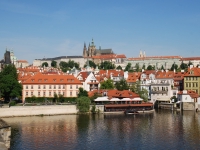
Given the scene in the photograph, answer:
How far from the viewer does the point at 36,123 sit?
5012cm

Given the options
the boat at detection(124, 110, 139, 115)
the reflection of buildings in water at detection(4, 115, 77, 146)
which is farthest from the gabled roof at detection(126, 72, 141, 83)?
the reflection of buildings in water at detection(4, 115, 77, 146)

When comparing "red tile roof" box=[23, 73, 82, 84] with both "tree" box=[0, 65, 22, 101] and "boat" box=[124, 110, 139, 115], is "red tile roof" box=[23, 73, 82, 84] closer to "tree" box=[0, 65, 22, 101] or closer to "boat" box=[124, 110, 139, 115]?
"tree" box=[0, 65, 22, 101]

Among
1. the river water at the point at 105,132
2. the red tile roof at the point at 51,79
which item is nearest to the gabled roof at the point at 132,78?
the red tile roof at the point at 51,79

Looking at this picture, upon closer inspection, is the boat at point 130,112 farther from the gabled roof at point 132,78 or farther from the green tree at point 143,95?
the gabled roof at point 132,78

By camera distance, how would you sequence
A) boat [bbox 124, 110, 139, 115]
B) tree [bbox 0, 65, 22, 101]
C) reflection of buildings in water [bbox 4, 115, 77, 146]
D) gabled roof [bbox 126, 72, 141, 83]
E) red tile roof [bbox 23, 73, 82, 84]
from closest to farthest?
reflection of buildings in water [bbox 4, 115, 77, 146] < boat [bbox 124, 110, 139, 115] < tree [bbox 0, 65, 22, 101] < red tile roof [bbox 23, 73, 82, 84] < gabled roof [bbox 126, 72, 141, 83]

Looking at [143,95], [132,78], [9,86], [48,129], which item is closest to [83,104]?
[9,86]

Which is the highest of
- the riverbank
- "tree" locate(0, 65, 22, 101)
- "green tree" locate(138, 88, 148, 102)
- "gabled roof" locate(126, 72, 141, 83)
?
"gabled roof" locate(126, 72, 141, 83)

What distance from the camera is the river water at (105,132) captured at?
3669 centimetres

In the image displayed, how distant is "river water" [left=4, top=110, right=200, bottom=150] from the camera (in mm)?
36688

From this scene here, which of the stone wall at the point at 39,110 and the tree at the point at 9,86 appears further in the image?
the tree at the point at 9,86

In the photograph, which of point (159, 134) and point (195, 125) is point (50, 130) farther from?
point (195, 125)

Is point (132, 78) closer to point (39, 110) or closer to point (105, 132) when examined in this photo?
point (39, 110)

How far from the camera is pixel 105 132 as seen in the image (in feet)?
144

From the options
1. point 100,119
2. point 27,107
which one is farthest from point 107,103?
point 27,107
